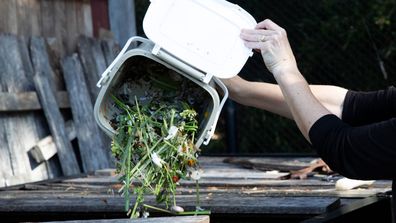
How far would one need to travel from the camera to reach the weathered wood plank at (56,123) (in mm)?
5395

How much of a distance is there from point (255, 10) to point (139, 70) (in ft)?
12.6

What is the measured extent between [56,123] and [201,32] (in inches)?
115

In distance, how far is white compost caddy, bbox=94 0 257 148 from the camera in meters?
2.65

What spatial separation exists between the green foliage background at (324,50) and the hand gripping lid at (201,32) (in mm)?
3746

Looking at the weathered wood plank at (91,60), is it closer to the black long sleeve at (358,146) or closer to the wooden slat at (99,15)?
the wooden slat at (99,15)

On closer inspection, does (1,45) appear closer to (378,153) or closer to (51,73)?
(51,73)

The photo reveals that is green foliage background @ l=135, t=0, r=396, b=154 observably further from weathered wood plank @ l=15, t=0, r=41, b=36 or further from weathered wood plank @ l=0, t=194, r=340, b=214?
weathered wood plank @ l=0, t=194, r=340, b=214

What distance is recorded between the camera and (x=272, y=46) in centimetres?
A: 276

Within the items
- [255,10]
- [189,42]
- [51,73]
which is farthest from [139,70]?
[255,10]

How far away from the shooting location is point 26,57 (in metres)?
5.41

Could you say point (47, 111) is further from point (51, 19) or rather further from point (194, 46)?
point (194, 46)

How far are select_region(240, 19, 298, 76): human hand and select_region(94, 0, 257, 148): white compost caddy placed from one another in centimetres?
3

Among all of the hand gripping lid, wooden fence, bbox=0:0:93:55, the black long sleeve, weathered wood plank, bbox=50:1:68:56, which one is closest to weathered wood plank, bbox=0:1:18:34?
wooden fence, bbox=0:0:93:55

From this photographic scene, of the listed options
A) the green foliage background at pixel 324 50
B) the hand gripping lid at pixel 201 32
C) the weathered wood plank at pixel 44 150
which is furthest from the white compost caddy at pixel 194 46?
the green foliage background at pixel 324 50
